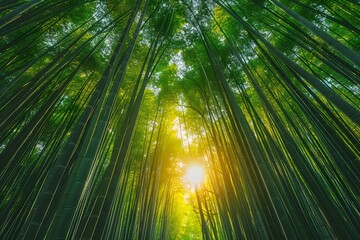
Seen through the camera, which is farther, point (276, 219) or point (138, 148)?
point (138, 148)

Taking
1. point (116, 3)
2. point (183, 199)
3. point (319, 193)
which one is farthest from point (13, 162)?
point (183, 199)

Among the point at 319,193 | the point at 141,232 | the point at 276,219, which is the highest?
the point at 141,232

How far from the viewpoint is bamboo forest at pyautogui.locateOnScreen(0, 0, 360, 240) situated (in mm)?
1526

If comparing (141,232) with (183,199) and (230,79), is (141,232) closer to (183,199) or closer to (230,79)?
(230,79)

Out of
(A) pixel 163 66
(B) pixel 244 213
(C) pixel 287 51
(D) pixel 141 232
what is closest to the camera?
(B) pixel 244 213

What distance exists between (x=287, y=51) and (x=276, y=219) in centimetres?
398

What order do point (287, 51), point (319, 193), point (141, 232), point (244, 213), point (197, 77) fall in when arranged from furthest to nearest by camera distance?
point (197, 77) → point (287, 51) → point (141, 232) → point (244, 213) → point (319, 193)

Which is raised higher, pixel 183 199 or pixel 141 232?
pixel 183 199

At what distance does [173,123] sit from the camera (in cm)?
646

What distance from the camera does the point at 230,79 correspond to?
15.1ft

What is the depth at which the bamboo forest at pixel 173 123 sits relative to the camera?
1.53 meters

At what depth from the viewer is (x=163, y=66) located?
17.0 feet

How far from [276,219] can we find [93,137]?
1.25 meters

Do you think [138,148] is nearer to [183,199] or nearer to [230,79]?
[230,79]
